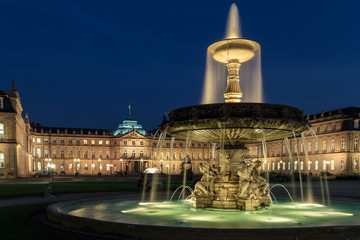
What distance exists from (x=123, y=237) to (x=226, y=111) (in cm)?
515

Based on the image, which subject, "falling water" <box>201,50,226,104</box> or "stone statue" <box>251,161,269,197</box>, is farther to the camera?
"falling water" <box>201,50,226,104</box>

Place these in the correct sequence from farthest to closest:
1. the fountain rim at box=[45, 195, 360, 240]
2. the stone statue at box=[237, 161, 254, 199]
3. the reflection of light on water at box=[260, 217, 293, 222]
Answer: the stone statue at box=[237, 161, 254, 199] < the reflection of light on water at box=[260, 217, 293, 222] < the fountain rim at box=[45, 195, 360, 240]

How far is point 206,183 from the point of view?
12914 mm

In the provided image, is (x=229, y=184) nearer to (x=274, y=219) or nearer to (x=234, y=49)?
(x=274, y=219)

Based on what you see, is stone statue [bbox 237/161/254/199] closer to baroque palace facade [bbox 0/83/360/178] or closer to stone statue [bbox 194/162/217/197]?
stone statue [bbox 194/162/217/197]

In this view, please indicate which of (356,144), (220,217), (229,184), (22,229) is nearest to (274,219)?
(220,217)

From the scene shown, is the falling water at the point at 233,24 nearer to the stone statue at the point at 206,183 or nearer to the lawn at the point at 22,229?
the stone statue at the point at 206,183

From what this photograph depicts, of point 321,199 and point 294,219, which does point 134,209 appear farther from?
point 321,199

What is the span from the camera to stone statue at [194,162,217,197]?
500 inches

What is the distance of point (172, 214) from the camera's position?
11.4 m

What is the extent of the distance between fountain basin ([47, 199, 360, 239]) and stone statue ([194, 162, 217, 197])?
2.22ft

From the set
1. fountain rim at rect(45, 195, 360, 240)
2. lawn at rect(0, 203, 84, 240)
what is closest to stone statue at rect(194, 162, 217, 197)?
fountain rim at rect(45, 195, 360, 240)

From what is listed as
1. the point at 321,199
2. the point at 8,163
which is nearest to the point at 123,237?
the point at 321,199

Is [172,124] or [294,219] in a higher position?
[172,124]
